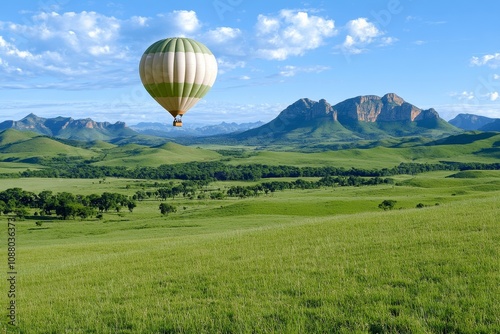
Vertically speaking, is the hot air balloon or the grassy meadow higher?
the hot air balloon

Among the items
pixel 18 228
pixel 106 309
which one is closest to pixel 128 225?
pixel 18 228

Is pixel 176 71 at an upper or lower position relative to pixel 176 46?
lower

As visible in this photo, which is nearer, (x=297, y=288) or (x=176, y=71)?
(x=297, y=288)

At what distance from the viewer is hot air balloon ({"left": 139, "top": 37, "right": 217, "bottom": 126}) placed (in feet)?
144

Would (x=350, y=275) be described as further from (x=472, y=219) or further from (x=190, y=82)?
(x=190, y=82)

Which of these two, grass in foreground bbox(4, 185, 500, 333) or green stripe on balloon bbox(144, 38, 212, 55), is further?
green stripe on balloon bbox(144, 38, 212, 55)

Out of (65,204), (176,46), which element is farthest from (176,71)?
(65,204)

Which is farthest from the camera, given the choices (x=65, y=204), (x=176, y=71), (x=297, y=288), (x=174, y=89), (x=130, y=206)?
(x=130, y=206)

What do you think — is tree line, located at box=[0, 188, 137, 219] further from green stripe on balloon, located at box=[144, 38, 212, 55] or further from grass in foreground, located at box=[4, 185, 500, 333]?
grass in foreground, located at box=[4, 185, 500, 333]

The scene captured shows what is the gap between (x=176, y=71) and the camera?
145ft

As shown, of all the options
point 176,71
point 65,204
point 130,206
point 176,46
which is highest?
point 176,46

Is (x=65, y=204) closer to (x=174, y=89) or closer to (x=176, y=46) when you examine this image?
(x=174, y=89)

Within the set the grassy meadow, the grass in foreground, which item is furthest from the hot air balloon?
the grass in foreground

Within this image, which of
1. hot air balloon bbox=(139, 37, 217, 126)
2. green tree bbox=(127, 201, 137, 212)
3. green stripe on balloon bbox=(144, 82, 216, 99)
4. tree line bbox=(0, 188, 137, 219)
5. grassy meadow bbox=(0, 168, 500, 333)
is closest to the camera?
grassy meadow bbox=(0, 168, 500, 333)
